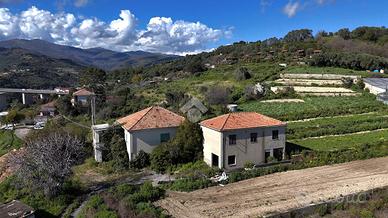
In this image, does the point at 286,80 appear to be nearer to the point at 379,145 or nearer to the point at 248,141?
the point at 379,145

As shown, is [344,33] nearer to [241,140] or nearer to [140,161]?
[241,140]

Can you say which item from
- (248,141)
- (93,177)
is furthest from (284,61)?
(93,177)

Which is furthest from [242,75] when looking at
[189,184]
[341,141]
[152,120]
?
[189,184]

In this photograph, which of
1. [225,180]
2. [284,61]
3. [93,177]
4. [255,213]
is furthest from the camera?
[284,61]

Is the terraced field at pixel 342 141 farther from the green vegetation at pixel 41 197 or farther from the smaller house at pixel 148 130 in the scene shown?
the green vegetation at pixel 41 197

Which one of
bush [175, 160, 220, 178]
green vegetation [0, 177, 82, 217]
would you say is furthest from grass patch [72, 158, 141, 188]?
bush [175, 160, 220, 178]

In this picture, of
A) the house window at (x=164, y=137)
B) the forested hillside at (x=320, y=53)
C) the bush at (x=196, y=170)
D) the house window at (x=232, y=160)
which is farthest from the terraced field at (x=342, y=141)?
the forested hillside at (x=320, y=53)
